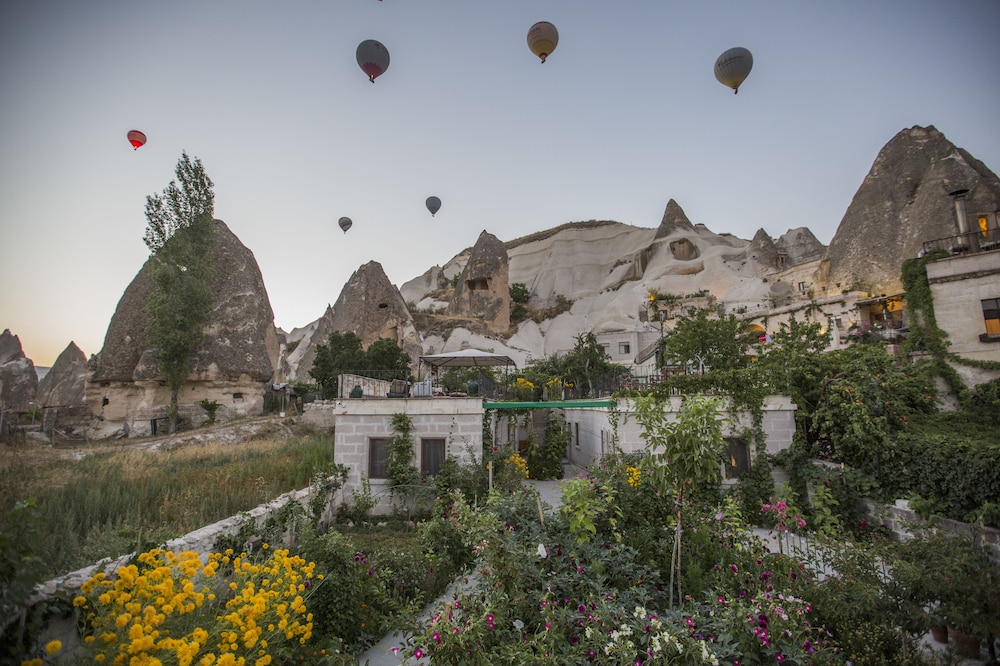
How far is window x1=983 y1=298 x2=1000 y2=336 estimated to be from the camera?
15.6 metres

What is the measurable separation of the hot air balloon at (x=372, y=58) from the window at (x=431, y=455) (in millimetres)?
12575

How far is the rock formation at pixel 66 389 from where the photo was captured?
23641mm

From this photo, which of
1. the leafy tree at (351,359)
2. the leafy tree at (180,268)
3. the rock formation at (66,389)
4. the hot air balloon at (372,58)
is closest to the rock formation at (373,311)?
the leafy tree at (351,359)

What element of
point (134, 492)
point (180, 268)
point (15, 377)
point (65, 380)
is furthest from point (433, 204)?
point (134, 492)

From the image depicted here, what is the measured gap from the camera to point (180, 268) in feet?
76.9

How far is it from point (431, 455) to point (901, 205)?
47.9 meters

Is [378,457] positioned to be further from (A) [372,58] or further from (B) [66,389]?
(B) [66,389]

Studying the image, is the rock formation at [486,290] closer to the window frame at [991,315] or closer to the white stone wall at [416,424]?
the window frame at [991,315]

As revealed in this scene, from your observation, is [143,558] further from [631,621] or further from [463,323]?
[463,323]

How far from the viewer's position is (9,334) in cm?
3862

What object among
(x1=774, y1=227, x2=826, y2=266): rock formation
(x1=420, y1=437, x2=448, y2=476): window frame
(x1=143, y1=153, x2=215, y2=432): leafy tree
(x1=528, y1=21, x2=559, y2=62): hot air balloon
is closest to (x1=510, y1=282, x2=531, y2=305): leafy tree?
(x1=774, y1=227, x2=826, y2=266): rock formation

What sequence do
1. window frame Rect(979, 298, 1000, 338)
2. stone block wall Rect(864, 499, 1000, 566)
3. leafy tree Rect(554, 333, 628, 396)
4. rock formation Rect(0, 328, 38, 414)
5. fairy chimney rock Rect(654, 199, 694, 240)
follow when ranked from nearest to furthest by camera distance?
stone block wall Rect(864, 499, 1000, 566), window frame Rect(979, 298, 1000, 338), leafy tree Rect(554, 333, 628, 396), rock formation Rect(0, 328, 38, 414), fairy chimney rock Rect(654, 199, 694, 240)

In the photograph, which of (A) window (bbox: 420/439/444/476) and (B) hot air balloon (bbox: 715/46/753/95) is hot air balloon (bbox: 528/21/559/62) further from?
(A) window (bbox: 420/439/444/476)

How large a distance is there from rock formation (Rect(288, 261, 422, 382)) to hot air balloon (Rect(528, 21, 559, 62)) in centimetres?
2629
